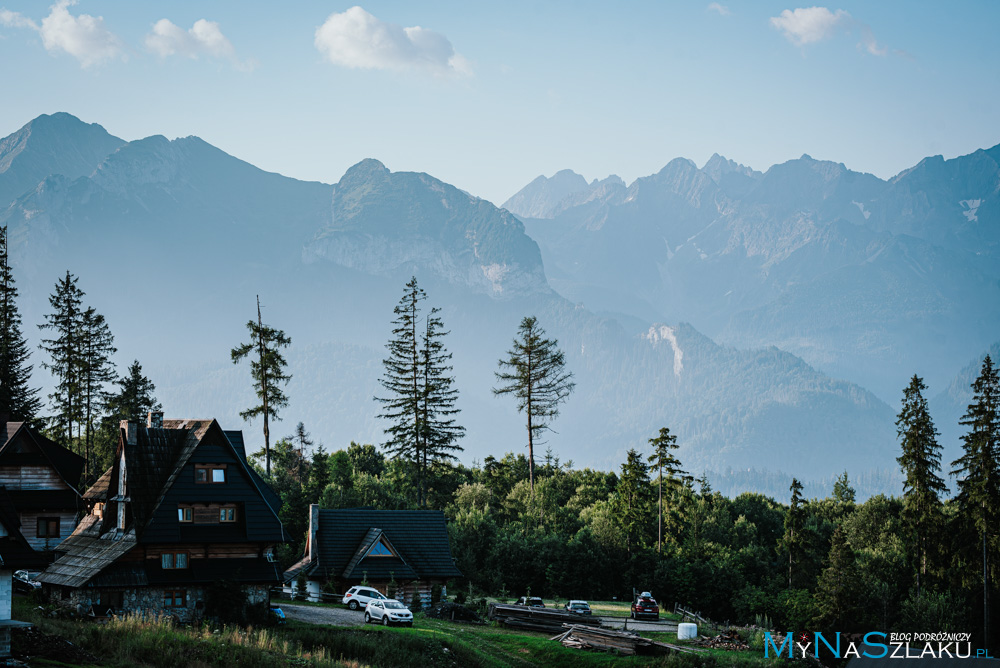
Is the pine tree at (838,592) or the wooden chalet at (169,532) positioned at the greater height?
the wooden chalet at (169,532)

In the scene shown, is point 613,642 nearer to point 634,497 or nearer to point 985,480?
point 985,480

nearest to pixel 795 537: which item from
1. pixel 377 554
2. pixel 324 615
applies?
pixel 377 554

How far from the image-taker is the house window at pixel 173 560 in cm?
4497

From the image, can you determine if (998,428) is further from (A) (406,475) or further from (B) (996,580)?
(A) (406,475)

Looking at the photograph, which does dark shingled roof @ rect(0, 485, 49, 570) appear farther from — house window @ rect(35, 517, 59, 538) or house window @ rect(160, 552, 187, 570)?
house window @ rect(35, 517, 59, 538)

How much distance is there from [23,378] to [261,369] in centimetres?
2089

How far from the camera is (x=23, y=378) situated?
79.8 meters

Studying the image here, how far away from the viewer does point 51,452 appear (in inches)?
2148

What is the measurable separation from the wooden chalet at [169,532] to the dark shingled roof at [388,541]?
10.3 meters

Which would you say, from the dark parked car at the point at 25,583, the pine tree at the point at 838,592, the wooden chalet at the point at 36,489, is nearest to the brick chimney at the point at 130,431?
the wooden chalet at the point at 36,489

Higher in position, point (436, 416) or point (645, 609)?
point (436, 416)

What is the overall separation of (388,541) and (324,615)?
35.1 feet

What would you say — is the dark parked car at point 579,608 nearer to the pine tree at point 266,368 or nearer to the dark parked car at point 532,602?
the dark parked car at point 532,602

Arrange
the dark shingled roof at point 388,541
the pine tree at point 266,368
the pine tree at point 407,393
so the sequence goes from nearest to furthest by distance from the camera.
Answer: the dark shingled roof at point 388,541
the pine tree at point 266,368
the pine tree at point 407,393
